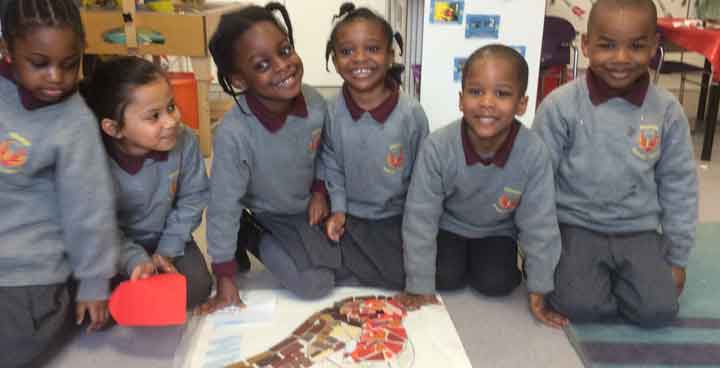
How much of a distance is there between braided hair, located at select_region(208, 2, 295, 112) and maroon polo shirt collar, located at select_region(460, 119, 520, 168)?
0.48m

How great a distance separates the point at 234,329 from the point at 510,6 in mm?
1493

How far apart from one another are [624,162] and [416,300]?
0.58 meters

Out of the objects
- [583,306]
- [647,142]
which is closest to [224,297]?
[583,306]

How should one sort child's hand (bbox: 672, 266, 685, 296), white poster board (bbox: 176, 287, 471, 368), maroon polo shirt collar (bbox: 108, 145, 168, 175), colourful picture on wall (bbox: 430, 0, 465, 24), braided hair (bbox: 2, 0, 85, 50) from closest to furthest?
braided hair (bbox: 2, 0, 85, 50), white poster board (bbox: 176, 287, 471, 368), maroon polo shirt collar (bbox: 108, 145, 168, 175), child's hand (bbox: 672, 266, 685, 296), colourful picture on wall (bbox: 430, 0, 465, 24)

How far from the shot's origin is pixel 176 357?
1257 millimetres

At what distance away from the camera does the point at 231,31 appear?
1.38 m

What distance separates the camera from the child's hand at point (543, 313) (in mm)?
1382

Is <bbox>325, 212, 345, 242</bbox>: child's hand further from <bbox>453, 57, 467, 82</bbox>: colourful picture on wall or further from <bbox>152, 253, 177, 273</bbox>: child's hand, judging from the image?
<bbox>453, 57, 467, 82</bbox>: colourful picture on wall

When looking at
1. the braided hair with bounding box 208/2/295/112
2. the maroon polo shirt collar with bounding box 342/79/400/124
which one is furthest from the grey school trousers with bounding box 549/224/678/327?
the braided hair with bounding box 208/2/295/112

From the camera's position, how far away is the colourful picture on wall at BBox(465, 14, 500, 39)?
7.02 feet

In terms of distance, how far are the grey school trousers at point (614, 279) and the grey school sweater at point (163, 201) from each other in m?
0.89

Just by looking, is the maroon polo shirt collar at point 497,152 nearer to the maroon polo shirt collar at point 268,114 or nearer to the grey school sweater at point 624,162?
the grey school sweater at point 624,162

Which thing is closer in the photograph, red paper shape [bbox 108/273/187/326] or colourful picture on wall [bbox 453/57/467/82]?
red paper shape [bbox 108/273/187/326]

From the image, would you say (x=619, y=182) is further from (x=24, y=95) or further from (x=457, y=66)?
(x=24, y=95)
